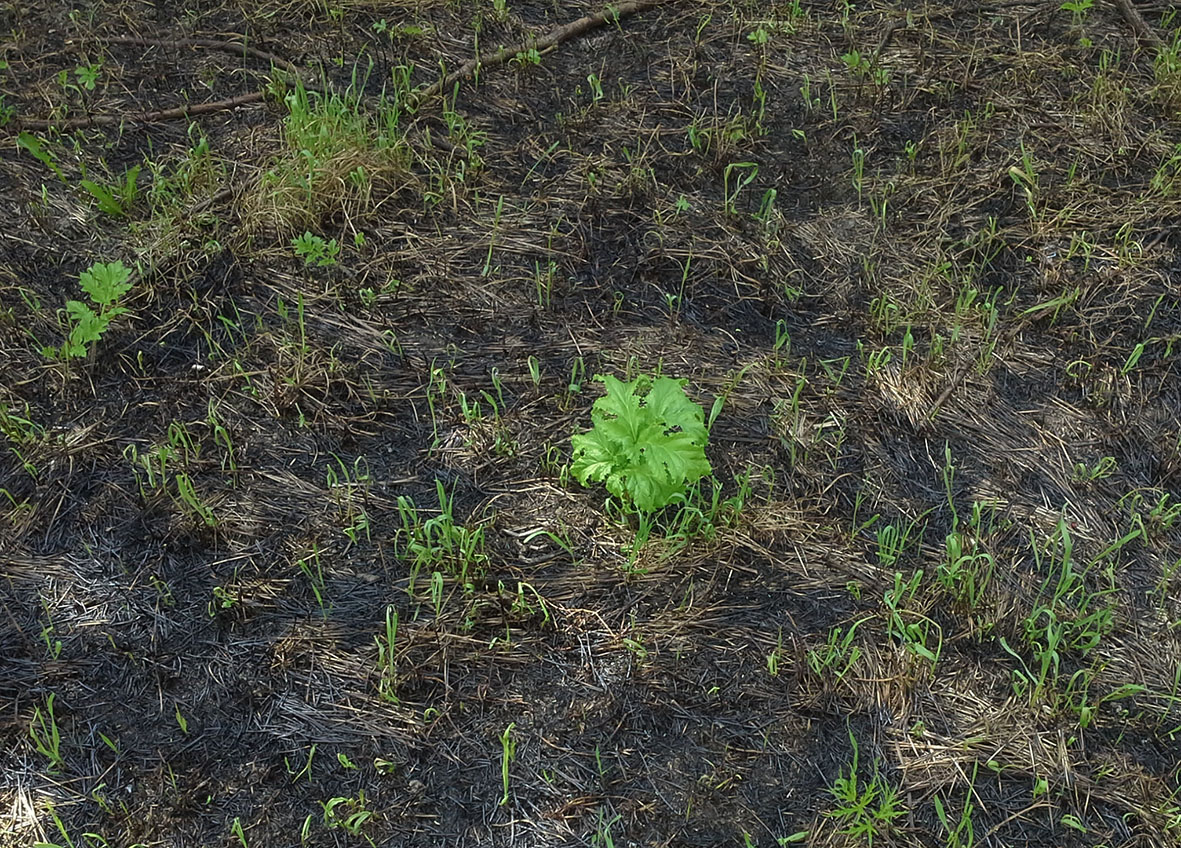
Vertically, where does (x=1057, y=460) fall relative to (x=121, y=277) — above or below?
below

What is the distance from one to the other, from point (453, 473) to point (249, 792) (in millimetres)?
895

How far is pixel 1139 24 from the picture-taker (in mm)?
3883

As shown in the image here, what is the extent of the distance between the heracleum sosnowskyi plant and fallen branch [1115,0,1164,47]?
2.47 metres

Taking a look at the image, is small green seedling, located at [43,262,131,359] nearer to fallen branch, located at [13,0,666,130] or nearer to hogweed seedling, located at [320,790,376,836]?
→ fallen branch, located at [13,0,666,130]

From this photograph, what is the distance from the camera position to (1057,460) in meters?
2.79

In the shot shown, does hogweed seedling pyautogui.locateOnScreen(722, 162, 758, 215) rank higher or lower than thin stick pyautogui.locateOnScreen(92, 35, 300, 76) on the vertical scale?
lower

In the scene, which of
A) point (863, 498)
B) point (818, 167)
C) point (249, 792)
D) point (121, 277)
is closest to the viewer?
point (249, 792)

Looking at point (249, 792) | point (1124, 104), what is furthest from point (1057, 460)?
point (249, 792)

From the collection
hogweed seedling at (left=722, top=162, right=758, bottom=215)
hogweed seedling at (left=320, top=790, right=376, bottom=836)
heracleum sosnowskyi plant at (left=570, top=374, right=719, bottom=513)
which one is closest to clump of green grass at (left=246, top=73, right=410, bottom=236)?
hogweed seedling at (left=722, top=162, right=758, bottom=215)

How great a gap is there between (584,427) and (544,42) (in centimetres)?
173

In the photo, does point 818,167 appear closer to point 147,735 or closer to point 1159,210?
point 1159,210

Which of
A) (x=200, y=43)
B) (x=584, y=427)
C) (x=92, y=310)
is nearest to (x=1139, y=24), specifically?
(x=584, y=427)

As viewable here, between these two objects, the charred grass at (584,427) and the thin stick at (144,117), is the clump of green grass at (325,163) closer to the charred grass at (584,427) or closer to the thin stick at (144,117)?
the charred grass at (584,427)

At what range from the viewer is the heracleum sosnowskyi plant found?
8.21 ft
